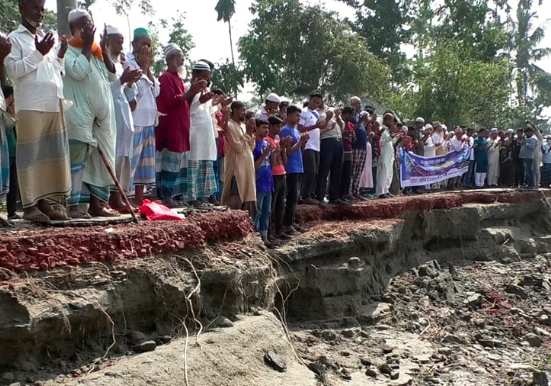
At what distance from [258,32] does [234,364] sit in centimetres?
Result: 2121

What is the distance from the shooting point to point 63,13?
30.1ft

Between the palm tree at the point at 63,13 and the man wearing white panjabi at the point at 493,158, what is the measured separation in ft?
40.3

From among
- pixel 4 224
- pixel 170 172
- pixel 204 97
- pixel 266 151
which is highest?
pixel 204 97

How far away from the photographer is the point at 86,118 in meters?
5.45

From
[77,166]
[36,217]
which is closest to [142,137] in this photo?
[77,166]

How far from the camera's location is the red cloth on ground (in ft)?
22.5

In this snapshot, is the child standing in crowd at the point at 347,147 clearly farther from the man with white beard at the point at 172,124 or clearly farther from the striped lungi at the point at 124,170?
the striped lungi at the point at 124,170

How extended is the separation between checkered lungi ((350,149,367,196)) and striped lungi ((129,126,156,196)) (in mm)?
4855

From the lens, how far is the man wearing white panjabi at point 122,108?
6.08 m

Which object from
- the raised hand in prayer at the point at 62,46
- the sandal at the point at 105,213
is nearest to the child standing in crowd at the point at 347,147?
the sandal at the point at 105,213

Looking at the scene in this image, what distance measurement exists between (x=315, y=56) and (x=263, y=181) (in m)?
14.9

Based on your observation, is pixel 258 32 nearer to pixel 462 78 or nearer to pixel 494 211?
pixel 462 78

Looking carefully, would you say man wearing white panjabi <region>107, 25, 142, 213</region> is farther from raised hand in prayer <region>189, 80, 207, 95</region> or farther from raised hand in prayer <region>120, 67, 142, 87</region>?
raised hand in prayer <region>189, 80, 207, 95</region>

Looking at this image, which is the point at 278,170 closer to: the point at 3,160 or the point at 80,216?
the point at 80,216
